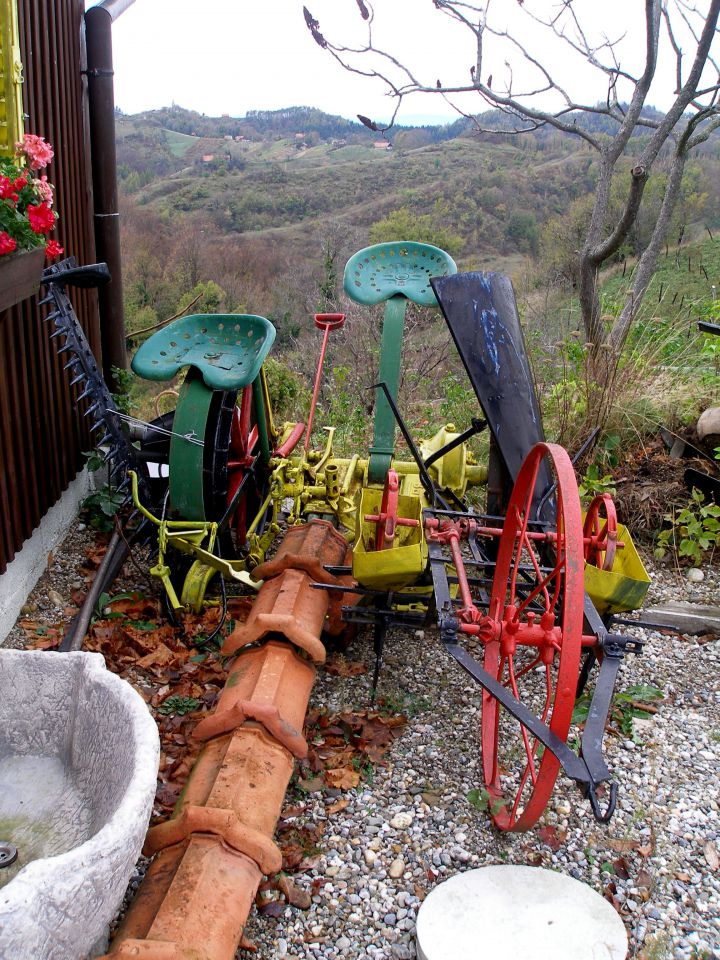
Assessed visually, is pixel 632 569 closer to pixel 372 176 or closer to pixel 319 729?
pixel 319 729

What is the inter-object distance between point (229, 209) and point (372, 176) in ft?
18.6

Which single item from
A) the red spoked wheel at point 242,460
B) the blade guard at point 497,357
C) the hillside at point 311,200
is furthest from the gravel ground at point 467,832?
the hillside at point 311,200

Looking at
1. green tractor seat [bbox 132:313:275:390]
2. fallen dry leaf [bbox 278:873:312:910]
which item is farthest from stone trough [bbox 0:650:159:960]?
green tractor seat [bbox 132:313:275:390]

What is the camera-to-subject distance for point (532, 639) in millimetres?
2557

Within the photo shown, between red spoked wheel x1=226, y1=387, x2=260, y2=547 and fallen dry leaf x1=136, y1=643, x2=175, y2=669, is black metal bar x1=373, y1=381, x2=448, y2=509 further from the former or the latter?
fallen dry leaf x1=136, y1=643, x2=175, y2=669

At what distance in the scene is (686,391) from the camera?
607 centimetres

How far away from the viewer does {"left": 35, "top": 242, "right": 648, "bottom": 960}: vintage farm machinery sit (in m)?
2.23

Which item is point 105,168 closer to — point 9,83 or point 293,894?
point 9,83

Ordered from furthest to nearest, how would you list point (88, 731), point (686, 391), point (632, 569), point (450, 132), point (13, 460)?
point (450, 132) → point (686, 391) → point (13, 460) → point (632, 569) → point (88, 731)

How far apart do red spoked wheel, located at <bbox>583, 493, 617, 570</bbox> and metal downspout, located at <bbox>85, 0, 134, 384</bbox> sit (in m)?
3.64

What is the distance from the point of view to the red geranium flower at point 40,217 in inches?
124

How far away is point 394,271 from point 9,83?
2.19 metres

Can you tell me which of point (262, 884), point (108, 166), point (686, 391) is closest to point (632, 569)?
point (262, 884)

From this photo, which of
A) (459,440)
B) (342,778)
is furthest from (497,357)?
(342,778)
